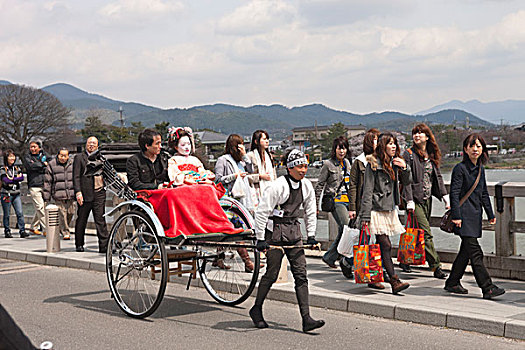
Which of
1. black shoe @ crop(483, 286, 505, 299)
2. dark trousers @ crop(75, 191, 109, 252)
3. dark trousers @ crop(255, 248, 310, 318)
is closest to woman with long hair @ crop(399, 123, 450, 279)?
black shoe @ crop(483, 286, 505, 299)

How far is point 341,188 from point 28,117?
99753 millimetres

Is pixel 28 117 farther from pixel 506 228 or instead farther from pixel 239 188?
pixel 506 228

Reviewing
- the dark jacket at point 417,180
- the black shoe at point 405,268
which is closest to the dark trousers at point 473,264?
the dark jacket at point 417,180

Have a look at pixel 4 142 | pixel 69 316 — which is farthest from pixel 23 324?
pixel 4 142

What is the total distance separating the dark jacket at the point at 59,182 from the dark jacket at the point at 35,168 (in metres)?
1.05

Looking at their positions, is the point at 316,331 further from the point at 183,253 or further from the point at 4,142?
the point at 4,142

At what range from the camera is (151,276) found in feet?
25.4

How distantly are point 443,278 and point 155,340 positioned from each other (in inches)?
166

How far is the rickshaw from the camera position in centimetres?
729

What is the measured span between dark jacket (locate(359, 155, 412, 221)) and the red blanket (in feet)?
5.66

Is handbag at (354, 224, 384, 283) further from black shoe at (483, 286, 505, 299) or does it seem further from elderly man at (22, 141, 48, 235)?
elderly man at (22, 141, 48, 235)

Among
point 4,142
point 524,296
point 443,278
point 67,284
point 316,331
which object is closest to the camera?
point 316,331

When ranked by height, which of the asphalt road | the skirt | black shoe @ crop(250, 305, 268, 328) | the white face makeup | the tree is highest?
the tree

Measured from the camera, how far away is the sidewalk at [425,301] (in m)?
6.64
